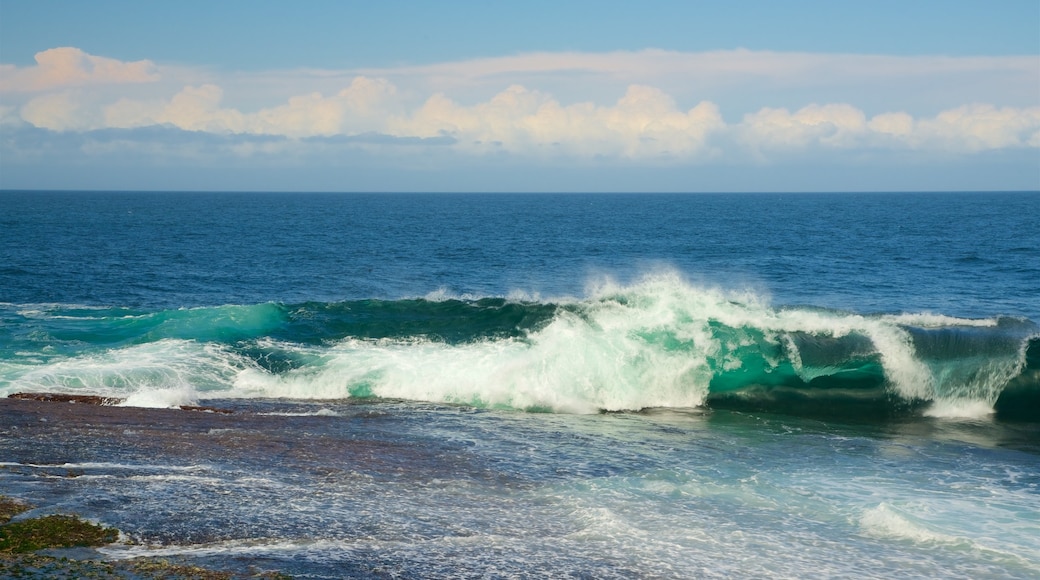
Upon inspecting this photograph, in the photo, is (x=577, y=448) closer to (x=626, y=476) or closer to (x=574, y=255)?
(x=626, y=476)

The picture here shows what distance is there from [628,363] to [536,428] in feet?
14.2

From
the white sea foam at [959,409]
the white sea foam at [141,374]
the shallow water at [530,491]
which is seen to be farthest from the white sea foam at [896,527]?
the white sea foam at [141,374]

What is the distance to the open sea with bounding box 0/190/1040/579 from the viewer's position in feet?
32.4

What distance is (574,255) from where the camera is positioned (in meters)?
54.9

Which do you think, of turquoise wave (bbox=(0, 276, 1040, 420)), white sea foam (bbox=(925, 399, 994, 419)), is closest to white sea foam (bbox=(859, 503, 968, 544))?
turquoise wave (bbox=(0, 276, 1040, 420))

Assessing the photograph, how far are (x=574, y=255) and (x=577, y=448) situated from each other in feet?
133

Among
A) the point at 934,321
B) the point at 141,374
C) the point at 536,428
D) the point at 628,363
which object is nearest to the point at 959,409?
the point at 934,321

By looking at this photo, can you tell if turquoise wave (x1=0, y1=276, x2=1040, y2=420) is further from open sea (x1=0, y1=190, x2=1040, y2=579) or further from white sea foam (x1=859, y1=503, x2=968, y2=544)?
white sea foam (x1=859, y1=503, x2=968, y2=544)

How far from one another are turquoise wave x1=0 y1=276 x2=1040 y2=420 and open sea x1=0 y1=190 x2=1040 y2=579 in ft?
0.25

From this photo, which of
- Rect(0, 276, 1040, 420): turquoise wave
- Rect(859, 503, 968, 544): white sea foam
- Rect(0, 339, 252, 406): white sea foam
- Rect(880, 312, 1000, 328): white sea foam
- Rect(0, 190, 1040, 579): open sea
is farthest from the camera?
Rect(880, 312, 1000, 328): white sea foam

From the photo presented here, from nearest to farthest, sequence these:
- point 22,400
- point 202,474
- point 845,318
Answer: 1. point 202,474
2. point 22,400
3. point 845,318

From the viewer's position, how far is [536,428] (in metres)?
16.2

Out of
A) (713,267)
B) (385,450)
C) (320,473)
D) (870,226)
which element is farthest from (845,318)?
(870,226)

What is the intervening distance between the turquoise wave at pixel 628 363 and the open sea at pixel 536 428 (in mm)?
75
